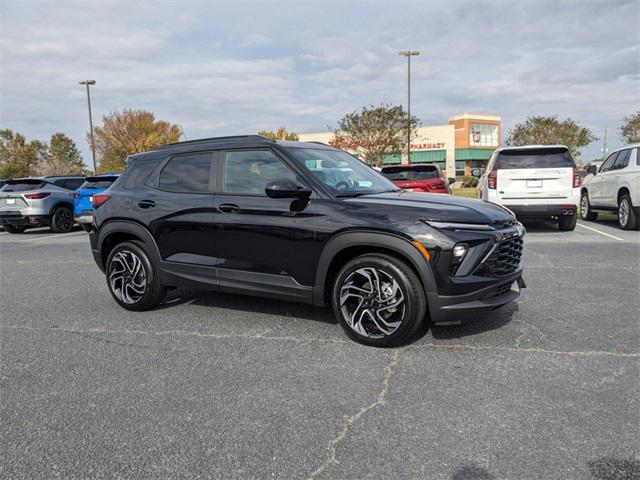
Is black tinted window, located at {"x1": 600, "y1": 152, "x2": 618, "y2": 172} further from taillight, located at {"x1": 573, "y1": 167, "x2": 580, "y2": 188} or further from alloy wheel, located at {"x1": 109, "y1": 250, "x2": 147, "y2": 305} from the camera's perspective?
alloy wheel, located at {"x1": 109, "y1": 250, "x2": 147, "y2": 305}

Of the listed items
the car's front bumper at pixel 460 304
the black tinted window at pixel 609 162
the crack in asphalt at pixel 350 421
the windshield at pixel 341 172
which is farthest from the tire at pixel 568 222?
the crack in asphalt at pixel 350 421

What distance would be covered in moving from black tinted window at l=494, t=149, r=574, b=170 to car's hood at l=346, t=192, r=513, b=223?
657cm

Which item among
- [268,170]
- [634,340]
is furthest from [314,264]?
[634,340]

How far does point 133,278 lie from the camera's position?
5168 millimetres

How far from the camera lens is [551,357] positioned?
368cm

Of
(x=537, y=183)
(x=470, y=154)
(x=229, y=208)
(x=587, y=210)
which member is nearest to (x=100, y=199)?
(x=229, y=208)

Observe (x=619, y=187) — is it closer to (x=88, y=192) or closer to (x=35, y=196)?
(x=88, y=192)

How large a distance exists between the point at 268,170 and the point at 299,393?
2.05 meters

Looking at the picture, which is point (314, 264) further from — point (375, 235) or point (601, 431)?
point (601, 431)

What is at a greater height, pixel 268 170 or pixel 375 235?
pixel 268 170

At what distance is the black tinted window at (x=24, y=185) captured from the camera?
14.2 meters

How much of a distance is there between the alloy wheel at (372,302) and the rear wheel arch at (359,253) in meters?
0.17

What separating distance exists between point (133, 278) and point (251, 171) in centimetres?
180

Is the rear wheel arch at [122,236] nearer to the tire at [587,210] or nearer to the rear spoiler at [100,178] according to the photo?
the rear spoiler at [100,178]
